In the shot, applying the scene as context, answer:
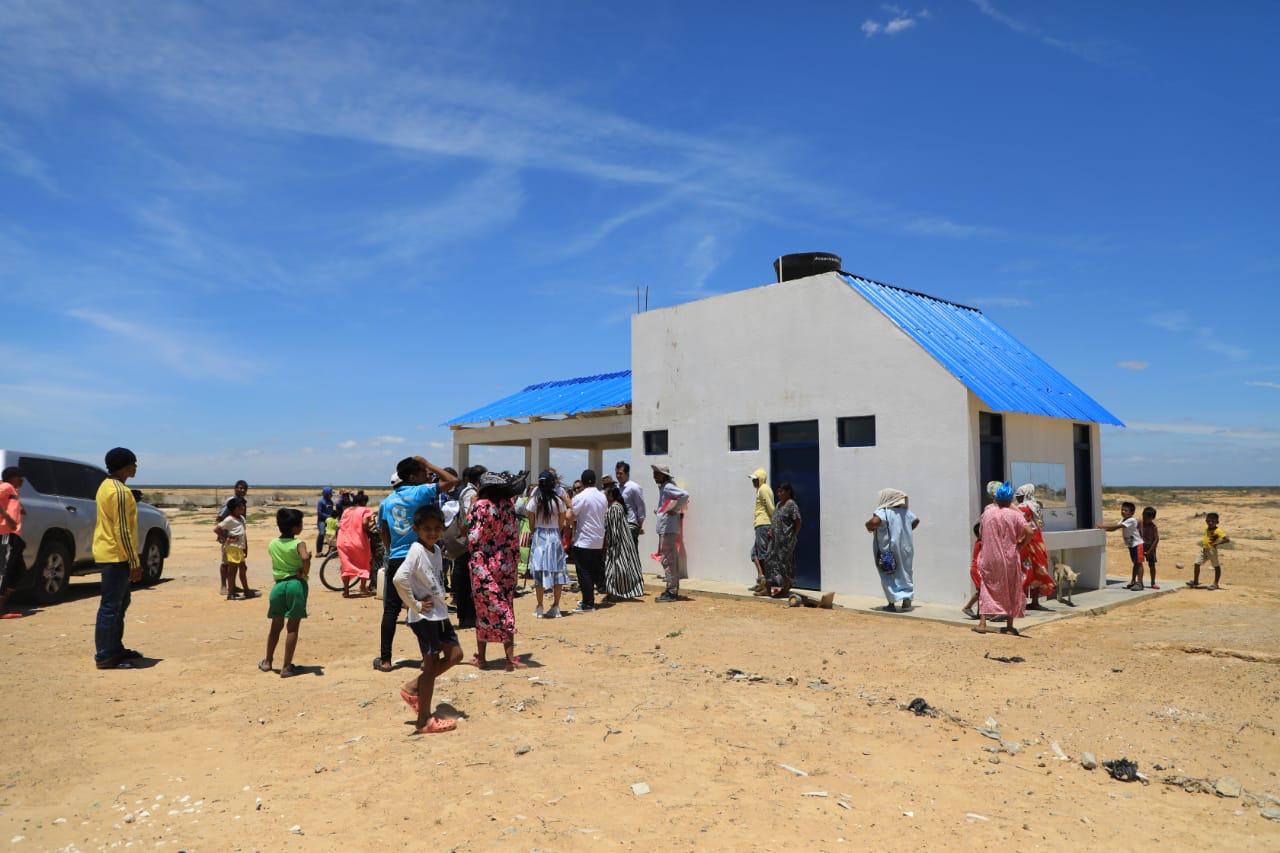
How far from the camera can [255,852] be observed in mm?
3711

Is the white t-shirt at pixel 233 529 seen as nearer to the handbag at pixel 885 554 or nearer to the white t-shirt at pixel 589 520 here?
the white t-shirt at pixel 589 520

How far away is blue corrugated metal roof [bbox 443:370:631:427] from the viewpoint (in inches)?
645

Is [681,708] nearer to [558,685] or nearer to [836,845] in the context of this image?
[558,685]

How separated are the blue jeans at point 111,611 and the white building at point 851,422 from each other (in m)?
7.89

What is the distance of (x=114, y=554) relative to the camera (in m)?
7.18

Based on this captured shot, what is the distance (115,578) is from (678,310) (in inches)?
342

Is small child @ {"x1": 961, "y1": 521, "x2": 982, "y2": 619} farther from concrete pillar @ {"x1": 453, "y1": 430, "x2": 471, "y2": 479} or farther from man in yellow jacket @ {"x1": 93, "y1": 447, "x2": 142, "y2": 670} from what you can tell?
concrete pillar @ {"x1": 453, "y1": 430, "x2": 471, "y2": 479}

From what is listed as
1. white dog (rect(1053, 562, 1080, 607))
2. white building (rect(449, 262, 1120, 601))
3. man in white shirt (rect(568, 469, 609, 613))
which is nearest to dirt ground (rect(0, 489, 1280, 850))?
man in white shirt (rect(568, 469, 609, 613))

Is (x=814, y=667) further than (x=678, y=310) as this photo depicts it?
No

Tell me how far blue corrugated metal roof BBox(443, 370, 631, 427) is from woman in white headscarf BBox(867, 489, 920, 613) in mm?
6108

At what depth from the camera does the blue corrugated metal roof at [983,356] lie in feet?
34.5

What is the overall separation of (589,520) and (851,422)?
3777 mm

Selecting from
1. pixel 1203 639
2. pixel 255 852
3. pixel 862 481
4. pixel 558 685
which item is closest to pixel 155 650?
pixel 558 685

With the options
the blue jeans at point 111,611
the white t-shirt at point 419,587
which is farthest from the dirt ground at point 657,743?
the white t-shirt at point 419,587
